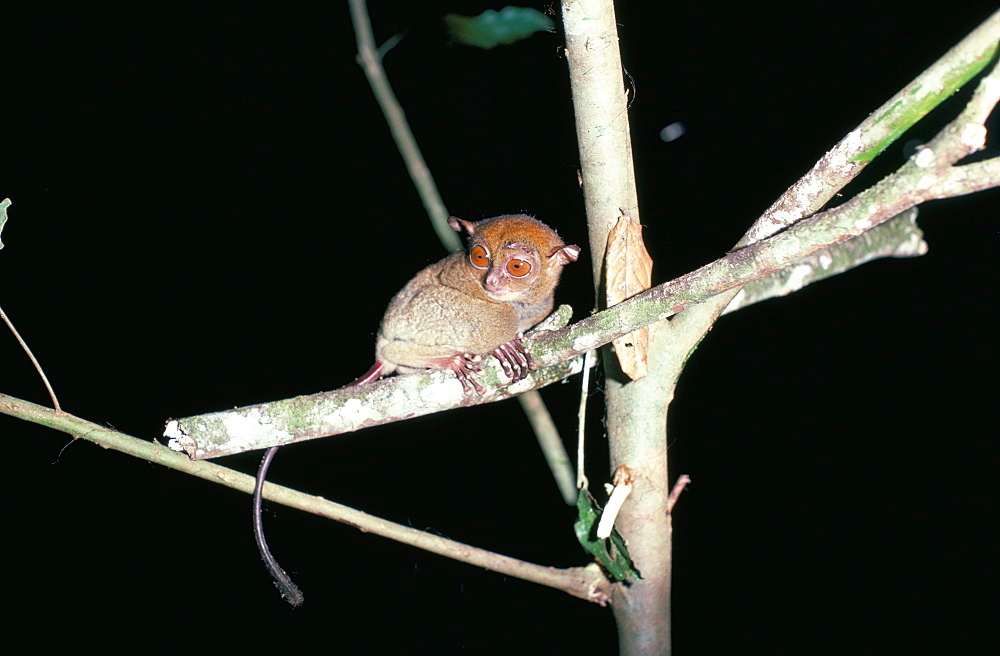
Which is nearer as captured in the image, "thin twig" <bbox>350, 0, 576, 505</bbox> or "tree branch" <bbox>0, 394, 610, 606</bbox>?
"tree branch" <bbox>0, 394, 610, 606</bbox>

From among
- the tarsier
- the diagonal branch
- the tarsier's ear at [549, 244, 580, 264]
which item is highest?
the tarsier's ear at [549, 244, 580, 264]

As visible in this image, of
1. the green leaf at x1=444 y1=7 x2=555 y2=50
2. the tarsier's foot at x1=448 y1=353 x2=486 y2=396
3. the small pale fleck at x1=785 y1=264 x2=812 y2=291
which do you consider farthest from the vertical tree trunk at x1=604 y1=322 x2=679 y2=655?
the green leaf at x1=444 y1=7 x2=555 y2=50

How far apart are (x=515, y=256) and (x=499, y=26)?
0.69 meters

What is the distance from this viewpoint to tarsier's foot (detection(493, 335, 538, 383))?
5.69 feet

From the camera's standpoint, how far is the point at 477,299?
2.22 m

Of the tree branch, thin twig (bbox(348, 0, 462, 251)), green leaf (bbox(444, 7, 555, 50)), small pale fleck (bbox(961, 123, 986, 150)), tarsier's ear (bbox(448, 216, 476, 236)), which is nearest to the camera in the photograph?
small pale fleck (bbox(961, 123, 986, 150))

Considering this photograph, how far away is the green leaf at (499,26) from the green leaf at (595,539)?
1320 mm

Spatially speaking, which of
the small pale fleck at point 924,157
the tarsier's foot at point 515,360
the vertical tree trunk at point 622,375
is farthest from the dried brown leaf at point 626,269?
the small pale fleck at point 924,157

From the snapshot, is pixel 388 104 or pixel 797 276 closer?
pixel 797 276

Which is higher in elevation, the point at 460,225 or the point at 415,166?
the point at 415,166

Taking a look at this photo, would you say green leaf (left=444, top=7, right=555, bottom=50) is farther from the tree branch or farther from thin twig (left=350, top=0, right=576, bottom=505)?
the tree branch

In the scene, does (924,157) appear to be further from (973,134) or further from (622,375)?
(622,375)

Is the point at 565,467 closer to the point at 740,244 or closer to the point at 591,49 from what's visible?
the point at 740,244

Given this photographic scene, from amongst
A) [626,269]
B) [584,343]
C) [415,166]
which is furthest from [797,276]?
[415,166]
